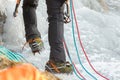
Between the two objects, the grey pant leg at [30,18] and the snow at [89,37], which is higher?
the grey pant leg at [30,18]

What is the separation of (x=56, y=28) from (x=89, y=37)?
7.24 feet

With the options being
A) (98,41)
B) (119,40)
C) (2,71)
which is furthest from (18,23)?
(2,71)

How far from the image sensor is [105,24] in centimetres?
580

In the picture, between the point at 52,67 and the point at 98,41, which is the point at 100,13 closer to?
the point at 98,41

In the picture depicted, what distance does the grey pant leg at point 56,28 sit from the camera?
2766 millimetres

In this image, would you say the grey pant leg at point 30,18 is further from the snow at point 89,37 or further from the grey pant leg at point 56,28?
the grey pant leg at point 56,28

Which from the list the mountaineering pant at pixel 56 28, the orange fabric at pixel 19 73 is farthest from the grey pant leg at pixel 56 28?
the orange fabric at pixel 19 73

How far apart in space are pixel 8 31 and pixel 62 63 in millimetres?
1727

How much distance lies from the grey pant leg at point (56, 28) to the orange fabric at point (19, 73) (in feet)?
4.83

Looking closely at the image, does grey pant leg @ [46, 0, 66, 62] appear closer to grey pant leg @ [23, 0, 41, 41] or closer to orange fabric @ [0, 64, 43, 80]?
grey pant leg @ [23, 0, 41, 41]

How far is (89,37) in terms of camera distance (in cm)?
496

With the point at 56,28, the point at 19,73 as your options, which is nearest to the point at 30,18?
the point at 56,28

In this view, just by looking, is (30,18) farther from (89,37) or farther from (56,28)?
(89,37)


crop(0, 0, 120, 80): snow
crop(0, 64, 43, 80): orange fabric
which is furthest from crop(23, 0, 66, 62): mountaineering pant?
crop(0, 64, 43, 80): orange fabric
